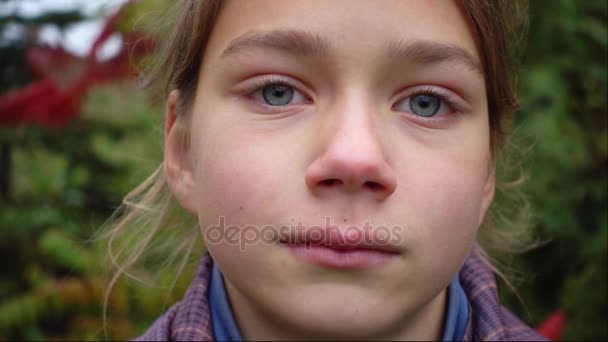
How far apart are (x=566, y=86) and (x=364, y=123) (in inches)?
66.3

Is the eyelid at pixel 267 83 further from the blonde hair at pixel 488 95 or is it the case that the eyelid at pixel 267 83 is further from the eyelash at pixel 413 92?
the blonde hair at pixel 488 95

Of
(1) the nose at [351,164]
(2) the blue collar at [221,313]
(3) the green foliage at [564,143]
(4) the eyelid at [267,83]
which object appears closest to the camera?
(1) the nose at [351,164]

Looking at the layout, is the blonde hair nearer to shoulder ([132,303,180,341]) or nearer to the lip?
shoulder ([132,303,180,341])

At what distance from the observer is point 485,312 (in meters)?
1.83

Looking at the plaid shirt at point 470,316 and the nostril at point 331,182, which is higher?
the nostril at point 331,182

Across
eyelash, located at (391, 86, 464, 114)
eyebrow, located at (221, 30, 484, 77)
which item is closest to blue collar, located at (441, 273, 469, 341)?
eyelash, located at (391, 86, 464, 114)

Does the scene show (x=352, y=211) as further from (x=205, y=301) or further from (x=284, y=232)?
(x=205, y=301)

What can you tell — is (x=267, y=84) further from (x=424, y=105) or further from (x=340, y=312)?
(x=340, y=312)

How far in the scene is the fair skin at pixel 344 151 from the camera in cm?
135

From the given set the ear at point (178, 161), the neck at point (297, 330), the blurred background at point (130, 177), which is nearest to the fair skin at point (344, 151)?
the neck at point (297, 330)

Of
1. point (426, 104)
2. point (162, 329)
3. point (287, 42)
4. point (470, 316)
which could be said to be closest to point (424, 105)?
point (426, 104)

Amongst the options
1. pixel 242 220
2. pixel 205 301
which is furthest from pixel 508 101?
pixel 205 301

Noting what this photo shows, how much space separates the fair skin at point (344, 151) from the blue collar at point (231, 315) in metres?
0.25

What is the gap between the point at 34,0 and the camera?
17.9ft
